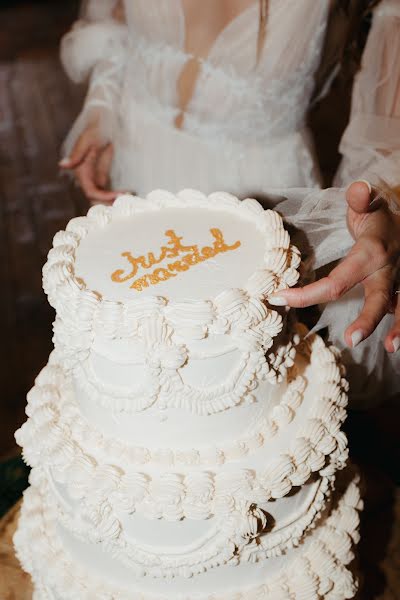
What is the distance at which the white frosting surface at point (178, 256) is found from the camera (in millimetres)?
1389

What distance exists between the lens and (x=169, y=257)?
4.82 feet

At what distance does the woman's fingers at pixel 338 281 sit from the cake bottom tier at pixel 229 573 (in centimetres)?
58

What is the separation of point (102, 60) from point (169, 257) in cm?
127

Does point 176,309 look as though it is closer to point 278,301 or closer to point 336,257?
point 278,301

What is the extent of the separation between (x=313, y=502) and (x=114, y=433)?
1.52 ft

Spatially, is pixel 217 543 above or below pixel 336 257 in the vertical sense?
below

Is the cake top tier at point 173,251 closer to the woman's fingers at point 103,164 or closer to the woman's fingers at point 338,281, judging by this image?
the woman's fingers at point 338,281

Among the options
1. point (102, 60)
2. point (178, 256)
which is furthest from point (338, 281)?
point (102, 60)

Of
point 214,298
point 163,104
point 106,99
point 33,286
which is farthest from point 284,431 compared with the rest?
point 33,286

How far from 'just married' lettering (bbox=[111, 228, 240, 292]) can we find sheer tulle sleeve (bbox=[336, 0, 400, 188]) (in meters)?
0.43

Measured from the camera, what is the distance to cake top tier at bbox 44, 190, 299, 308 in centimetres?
139

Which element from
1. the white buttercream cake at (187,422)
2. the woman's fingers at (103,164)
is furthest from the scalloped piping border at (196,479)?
the woman's fingers at (103,164)

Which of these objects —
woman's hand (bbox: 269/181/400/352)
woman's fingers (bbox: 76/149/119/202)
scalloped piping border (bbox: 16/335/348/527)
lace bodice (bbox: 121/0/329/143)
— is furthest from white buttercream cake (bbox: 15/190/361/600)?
woman's fingers (bbox: 76/149/119/202)

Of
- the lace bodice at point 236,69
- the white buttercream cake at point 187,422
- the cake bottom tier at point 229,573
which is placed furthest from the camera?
the lace bodice at point 236,69
